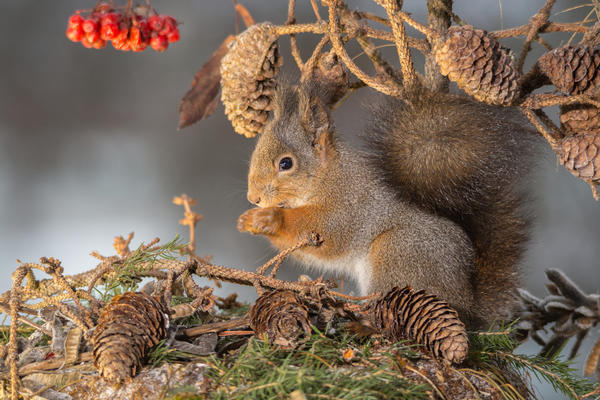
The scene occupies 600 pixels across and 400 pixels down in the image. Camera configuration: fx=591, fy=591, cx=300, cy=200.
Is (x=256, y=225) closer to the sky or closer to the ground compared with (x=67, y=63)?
closer to the ground

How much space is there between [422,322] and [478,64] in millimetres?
351

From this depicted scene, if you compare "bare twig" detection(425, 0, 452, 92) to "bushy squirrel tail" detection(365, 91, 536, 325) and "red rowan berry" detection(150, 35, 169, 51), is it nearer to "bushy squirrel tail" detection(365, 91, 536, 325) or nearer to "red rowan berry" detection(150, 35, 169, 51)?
"bushy squirrel tail" detection(365, 91, 536, 325)

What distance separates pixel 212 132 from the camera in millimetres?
1854

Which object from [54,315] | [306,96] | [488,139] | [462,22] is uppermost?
[462,22]

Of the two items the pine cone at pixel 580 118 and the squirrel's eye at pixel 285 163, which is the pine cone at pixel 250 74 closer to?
the squirrel's eye at pixel 285 163

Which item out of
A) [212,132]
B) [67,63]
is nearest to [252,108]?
[212,132]

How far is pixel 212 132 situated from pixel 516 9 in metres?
0.95

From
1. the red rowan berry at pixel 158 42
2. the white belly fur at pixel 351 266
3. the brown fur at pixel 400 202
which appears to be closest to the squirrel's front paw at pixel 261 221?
the brown fur at pixel 400 202

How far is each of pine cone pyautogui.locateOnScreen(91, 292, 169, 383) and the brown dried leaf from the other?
0.51m

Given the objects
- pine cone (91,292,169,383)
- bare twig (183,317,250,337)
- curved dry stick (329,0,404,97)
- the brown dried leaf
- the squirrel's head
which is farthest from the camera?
the squirrel's head

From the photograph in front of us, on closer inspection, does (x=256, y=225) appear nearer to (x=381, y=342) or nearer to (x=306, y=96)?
(x=306, y=96)

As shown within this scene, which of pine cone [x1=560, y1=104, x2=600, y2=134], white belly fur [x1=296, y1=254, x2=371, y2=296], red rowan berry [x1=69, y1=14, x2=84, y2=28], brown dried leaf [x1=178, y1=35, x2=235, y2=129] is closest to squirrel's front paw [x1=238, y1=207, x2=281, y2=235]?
white belly fur [x1=296, y1=254, x2=371, y2=296]

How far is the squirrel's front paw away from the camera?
127 centimetres

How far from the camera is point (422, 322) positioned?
0.76 meters
